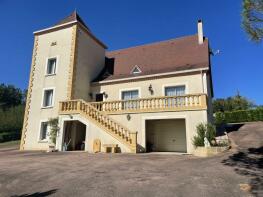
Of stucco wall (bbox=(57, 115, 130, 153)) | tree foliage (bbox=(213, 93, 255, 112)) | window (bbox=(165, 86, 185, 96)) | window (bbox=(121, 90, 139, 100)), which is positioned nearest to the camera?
stucco wall (bbox=(57, 115, 130, 153))

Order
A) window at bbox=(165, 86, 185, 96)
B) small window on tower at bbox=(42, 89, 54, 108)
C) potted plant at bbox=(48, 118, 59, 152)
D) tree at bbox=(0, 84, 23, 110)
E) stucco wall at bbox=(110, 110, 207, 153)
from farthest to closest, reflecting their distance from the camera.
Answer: tree at bbox=(0, 84, 23, 110)
small window on tower at bbox=(42, 89, 54, 108)
window at bbox=(165, 86, 185, 96)
potted plant at bbox=(48, 118, 59, 152)
stucco wall at bbox=(110, 110, 207, 153)

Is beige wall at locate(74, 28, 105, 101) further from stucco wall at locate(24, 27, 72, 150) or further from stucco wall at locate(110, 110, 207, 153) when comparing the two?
stucco wall at locate(110, 110, 207, 153)

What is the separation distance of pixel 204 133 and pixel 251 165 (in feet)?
11.7

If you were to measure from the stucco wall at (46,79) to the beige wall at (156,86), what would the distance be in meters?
3.02

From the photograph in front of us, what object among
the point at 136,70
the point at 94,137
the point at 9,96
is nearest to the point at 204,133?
the point at 94,137

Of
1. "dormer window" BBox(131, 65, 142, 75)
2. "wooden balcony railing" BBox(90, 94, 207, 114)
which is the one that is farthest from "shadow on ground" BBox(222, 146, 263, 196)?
"dormer window" BBox(131, 65, 142, 75)

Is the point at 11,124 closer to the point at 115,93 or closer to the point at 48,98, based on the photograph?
the point at 48,98

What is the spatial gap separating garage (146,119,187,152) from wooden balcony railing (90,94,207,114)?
1.90 metres

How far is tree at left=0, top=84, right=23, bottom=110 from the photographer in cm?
5525

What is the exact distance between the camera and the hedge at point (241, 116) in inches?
1054

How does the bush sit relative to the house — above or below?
below

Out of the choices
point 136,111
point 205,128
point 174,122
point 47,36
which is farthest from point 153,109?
point 47,36

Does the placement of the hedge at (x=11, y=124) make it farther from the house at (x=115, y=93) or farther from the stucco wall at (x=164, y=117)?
the stucco wall at (x=164, y=117)

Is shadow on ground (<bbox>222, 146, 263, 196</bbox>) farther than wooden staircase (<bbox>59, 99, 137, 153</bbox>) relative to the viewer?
No
